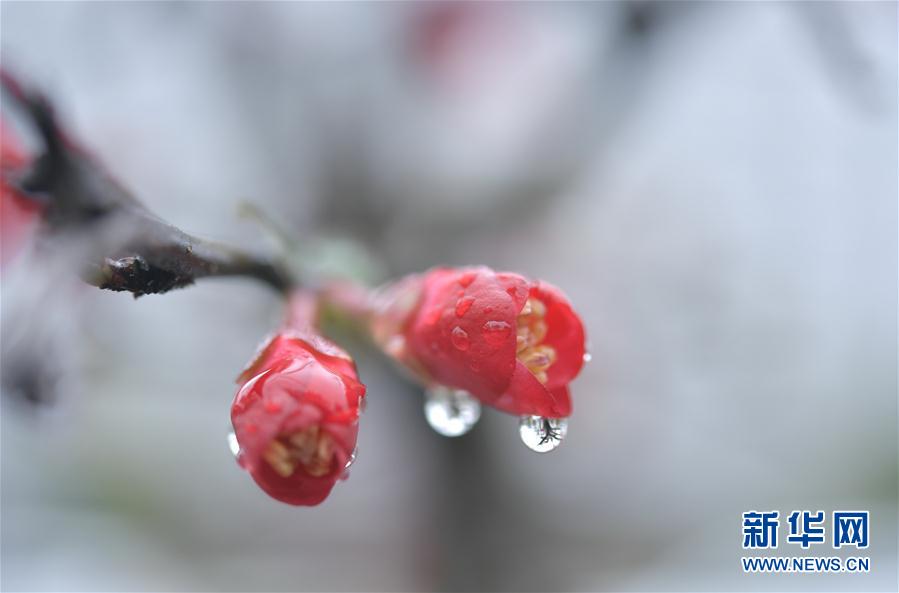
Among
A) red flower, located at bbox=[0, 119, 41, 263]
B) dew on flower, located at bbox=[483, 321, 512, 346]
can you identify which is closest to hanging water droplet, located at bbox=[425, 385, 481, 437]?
dew on flower, located at bbox=[483, 321, 512, 346]

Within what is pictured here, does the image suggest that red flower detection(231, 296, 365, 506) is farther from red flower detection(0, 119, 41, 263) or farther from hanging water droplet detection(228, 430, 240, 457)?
red flower detection(0, 119, 41, 263)

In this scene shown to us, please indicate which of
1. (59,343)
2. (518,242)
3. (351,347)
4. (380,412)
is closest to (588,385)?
(518,242)

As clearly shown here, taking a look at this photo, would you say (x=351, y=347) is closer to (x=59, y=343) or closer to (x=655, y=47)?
(x=59, y=343)

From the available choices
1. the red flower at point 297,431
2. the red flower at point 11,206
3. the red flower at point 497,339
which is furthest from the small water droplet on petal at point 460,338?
the red flower at point 11,206

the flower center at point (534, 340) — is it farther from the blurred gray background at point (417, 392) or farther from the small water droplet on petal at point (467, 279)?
the blurred gray background at point (417, 392)

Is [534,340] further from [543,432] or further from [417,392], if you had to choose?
[417,392]

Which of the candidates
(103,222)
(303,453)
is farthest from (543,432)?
(103,222)
